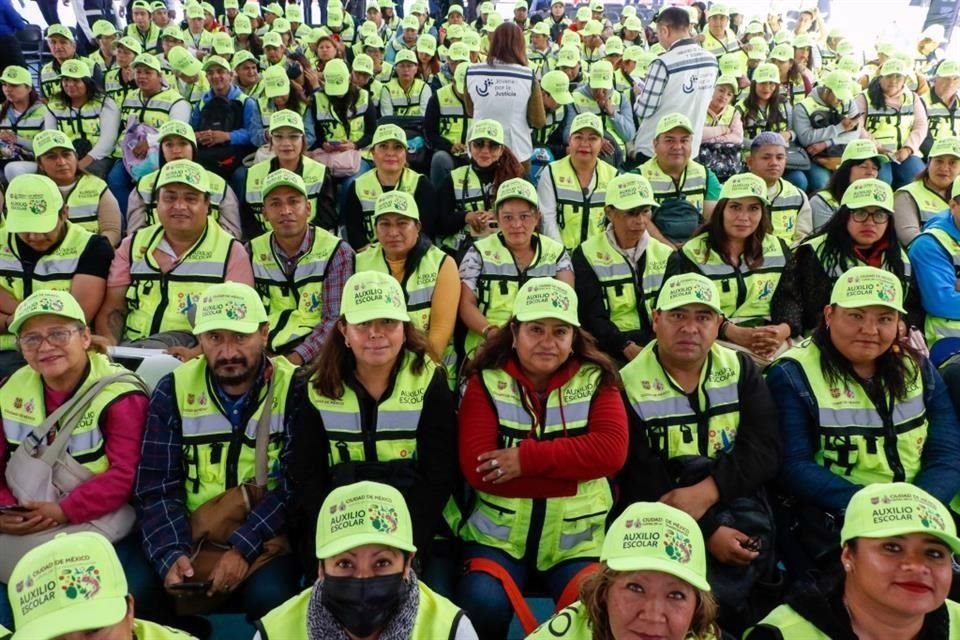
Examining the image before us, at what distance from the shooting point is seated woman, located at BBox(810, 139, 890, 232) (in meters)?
5.63

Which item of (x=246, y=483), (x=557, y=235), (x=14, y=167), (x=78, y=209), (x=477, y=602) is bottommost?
(x=477, y=602)

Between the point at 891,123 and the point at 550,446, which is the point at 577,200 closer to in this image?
the point at 550,446

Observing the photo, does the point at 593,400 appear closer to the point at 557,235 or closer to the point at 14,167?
the point at 557,235

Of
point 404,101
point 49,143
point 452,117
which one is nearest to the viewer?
point 49,143

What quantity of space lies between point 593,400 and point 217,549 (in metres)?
1.56

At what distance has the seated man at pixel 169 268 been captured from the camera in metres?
4.30

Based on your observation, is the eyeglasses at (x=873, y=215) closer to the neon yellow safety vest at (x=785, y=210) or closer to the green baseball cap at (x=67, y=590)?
the neon yellow safety vest at (x=785, y=210)

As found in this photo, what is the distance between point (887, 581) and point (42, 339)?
3.00 m

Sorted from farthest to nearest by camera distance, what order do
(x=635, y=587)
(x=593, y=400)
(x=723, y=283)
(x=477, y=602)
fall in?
(x=723, y=283) → (x=593, y=400) → (x=477, y=602) → (x=635, y=587)

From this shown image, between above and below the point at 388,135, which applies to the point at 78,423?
below

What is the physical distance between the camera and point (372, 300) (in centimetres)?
303

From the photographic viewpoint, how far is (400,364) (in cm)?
312

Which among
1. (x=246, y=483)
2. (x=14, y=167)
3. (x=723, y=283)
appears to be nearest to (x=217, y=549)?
(x=246, y=483)

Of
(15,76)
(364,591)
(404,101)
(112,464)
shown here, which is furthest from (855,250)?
(15,76)
